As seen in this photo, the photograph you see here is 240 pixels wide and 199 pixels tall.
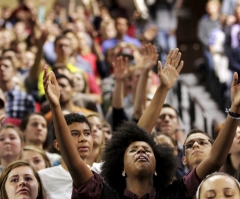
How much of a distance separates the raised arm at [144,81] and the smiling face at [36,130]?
1.05m

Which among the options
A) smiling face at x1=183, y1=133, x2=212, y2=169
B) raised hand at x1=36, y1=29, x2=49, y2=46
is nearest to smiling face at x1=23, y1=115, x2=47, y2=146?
raised hand at x1=36, y1=29, x2=49, y2=46

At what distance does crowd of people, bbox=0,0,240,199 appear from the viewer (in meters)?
5.46

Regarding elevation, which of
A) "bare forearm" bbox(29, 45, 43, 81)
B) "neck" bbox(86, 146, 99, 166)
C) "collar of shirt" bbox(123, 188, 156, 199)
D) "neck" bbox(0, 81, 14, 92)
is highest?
"bare forearm" bbox(29, 45, 43, 81)

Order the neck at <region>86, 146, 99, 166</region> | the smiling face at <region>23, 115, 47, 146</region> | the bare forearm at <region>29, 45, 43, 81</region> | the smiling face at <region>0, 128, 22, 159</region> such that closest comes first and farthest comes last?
the neck at <region>86, 146, 99, 166</region>
the smiling face at <region>0, 128, 22, 159</region>
the smiling face at <region>23, 115, 47, 146</region>
the bare forearm at <region>29, 45, 43, 81</region>

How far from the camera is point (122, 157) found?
18.9 feet

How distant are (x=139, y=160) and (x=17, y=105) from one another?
13.2 ft

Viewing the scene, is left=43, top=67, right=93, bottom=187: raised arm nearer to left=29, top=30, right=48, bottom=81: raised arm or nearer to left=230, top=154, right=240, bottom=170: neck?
left=230, top=154, right=240, bottom=170: neck

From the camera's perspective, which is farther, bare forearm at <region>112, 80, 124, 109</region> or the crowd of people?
bare forearm at <region>112, 80, 124, 109</region>

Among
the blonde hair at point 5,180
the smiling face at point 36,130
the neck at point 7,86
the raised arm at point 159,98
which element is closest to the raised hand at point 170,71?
the raised arm at point 159,98

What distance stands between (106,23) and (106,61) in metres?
2.49

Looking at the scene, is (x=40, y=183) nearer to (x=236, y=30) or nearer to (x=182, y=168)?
(x=182, y=168)

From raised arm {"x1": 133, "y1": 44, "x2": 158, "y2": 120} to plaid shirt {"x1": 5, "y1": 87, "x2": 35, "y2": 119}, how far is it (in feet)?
6.90

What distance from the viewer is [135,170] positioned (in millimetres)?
5551

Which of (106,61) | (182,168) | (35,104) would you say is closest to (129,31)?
(106,61)
